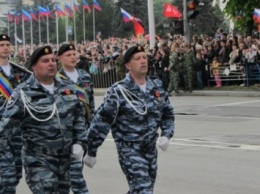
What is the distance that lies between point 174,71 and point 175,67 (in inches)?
6.6

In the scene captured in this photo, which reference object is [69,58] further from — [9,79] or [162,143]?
[162,143]

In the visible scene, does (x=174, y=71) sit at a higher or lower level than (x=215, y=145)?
higher

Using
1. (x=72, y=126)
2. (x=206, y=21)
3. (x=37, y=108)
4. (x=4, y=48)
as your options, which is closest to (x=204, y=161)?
(x=4, y=48)

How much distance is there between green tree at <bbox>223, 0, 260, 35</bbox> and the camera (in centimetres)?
2669

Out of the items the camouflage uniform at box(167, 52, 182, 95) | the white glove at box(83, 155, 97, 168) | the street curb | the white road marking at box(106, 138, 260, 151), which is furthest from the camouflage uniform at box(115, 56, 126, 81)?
the white glove at box(83, 155, 97, 168)

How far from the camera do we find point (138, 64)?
641cm

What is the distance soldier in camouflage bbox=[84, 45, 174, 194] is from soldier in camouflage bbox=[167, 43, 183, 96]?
17.9 metres

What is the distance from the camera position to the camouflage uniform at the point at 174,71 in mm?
24359

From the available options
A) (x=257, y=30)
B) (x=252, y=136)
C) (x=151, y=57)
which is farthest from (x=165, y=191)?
(x=257, y=30)

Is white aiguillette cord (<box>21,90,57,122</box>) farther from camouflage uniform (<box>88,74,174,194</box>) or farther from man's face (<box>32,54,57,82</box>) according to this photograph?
camouflage uniform (<box>88,74,174,194</box>)

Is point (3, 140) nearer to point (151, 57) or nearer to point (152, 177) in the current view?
point (152, 177)

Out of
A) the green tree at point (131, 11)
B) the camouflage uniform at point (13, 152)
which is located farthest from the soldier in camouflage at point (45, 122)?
the green tree at point (131, 11)

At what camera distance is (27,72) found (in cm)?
801

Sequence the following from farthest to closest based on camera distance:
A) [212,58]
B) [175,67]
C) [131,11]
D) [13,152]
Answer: [131,11], [212,58], [175,67], [13,152]
